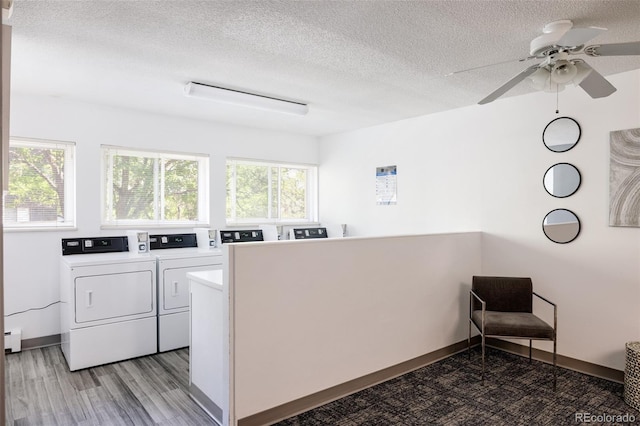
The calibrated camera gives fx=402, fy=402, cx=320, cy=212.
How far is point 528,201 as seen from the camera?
3654 millimetres

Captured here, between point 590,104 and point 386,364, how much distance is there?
2.66 m

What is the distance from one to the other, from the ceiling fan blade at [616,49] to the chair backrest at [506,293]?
6.44ft

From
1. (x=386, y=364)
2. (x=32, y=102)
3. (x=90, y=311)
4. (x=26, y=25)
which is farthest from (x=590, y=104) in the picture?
(x=32, y=102)

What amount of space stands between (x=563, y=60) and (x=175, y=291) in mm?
3582

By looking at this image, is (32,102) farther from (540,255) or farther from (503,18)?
(540,255)

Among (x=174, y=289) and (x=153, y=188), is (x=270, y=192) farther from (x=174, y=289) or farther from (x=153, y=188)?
(x=174, y=289)

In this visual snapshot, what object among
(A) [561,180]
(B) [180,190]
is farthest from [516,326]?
(B) [180,190]

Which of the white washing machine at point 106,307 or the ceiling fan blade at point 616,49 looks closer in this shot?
the ceiling fan blade at point 616,49

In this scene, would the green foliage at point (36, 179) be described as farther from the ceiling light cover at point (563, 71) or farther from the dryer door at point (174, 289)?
the ceiling light cover at point (563, 71)

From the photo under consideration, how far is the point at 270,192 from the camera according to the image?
18.4 ft

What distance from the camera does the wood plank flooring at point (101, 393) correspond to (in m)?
2.58

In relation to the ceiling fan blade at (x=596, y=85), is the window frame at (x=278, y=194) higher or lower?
lower

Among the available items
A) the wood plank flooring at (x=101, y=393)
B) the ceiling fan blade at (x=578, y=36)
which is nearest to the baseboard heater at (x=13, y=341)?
the wood plank flooring at (x=101, y=393)

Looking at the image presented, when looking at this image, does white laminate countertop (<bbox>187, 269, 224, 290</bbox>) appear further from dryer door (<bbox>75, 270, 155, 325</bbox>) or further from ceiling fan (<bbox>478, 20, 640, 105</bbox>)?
ceiling fan (<bbox>478, 20, 640, 105</bbox>)
